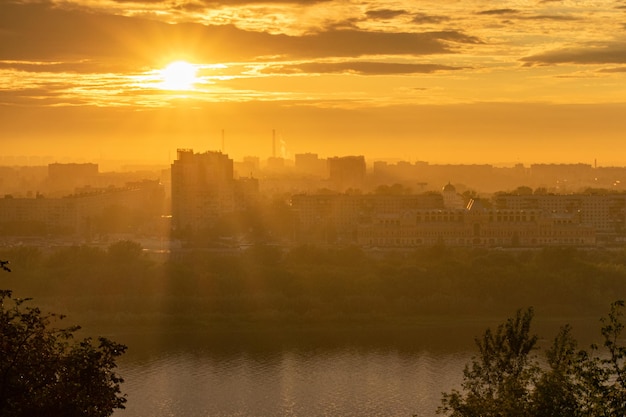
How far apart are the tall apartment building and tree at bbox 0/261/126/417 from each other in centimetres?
1903

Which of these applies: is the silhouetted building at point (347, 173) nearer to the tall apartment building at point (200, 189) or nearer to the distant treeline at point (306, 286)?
the tall apartment building at point (200, 189)

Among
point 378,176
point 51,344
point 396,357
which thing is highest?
point 378,176

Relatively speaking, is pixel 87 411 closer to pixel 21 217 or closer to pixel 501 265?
pixel 501 265

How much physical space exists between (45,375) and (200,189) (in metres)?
20.8

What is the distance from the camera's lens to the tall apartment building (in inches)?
932

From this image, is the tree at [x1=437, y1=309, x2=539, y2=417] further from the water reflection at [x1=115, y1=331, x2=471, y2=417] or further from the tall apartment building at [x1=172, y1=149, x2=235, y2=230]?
the tall apartment building at [x1=172, y1=149, x2=235, y2=230]

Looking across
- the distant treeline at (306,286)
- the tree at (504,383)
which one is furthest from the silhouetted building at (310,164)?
the tree at (504,383)

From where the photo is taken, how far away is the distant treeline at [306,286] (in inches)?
507

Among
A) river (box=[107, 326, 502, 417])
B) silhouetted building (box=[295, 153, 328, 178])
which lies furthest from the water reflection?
silhouetted building (box=[295, 153, 328, 178])

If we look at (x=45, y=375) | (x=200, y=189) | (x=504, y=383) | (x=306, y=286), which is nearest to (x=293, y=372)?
(x=306, y=286)

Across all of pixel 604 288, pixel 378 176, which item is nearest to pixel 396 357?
pixel 604 288

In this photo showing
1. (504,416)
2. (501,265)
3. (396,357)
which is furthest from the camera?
(501,265)

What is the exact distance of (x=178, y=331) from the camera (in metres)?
11.9

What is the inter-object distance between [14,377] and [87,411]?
0.91ft
